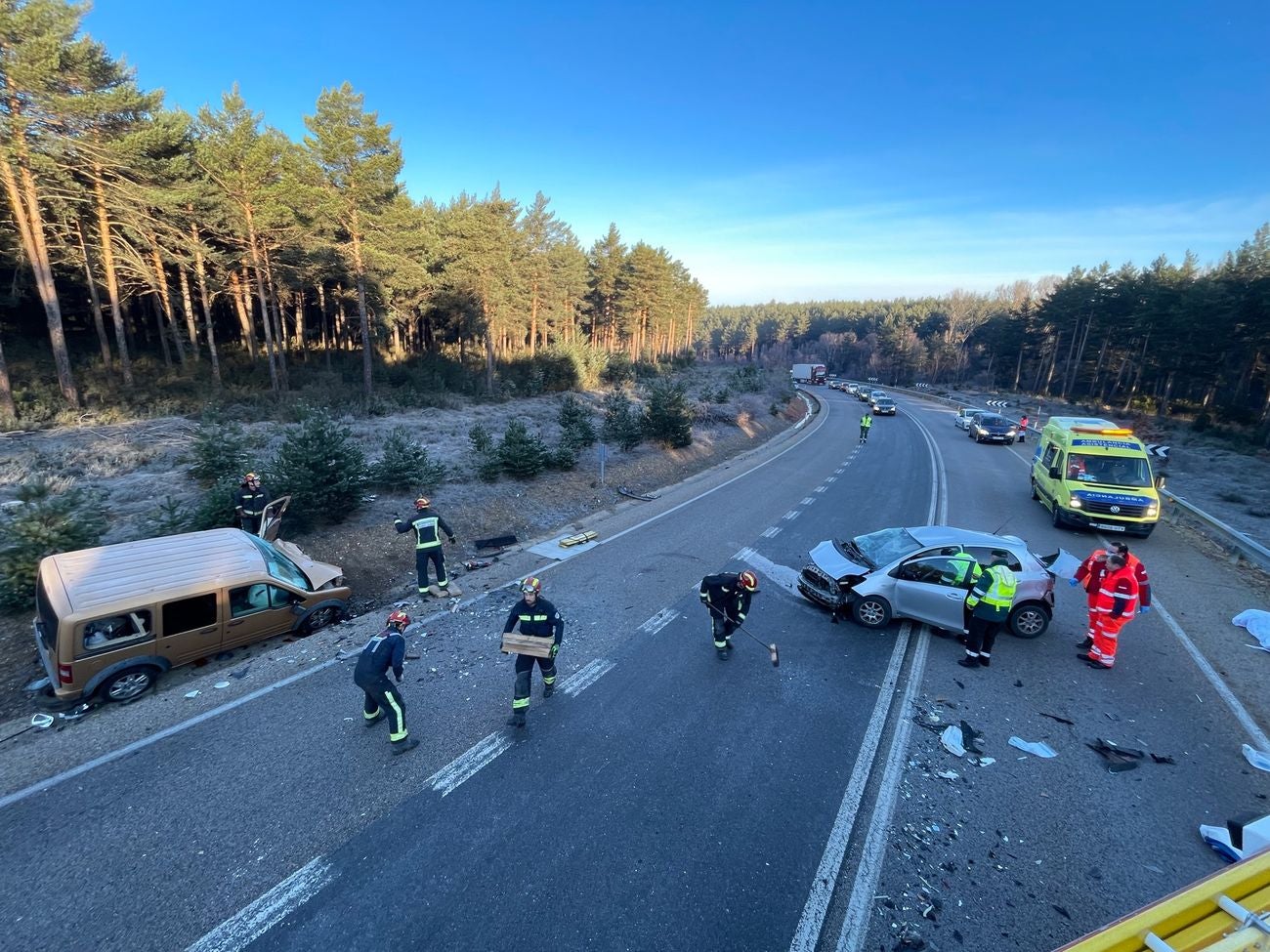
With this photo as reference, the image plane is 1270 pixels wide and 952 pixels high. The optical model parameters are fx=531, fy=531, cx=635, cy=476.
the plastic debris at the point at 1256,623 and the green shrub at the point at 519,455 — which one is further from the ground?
the green shrub at the point at 519,455

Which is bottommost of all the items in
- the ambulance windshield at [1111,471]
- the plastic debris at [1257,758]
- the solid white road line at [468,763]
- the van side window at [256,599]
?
the solid white road line at [468,763]

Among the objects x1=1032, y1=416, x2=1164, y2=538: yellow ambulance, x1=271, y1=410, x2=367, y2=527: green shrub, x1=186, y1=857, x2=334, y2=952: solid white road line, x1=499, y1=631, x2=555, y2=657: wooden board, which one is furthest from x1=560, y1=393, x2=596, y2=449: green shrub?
x1=186, y1=857, x2=334, y2=952: solid white road line

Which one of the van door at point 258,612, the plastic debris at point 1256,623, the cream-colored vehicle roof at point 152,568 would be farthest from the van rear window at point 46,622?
the plastic debris at point 1256,623

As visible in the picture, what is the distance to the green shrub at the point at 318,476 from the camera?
11188 mm

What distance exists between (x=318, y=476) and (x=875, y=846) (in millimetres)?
11606

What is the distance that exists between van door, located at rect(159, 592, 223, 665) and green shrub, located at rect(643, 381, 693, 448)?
15.9m

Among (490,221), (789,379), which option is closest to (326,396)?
(490,221)

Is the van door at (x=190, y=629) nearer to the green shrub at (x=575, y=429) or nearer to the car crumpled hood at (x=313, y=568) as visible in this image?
the car crumpled hood at (x=313, y=568)

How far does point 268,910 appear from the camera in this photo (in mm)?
3988

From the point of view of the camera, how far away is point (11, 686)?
22.8ft

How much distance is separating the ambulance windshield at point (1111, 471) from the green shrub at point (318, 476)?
17.5 m

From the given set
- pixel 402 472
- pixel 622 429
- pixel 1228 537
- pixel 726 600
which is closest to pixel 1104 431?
pixel 1228 537

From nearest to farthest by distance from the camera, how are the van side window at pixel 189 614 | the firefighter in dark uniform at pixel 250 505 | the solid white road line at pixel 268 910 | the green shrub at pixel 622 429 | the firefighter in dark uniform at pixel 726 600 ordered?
the solid white road line at pixel 268 910
the van side window at pixel 189 614
the firefighter in dark uniform at pixel 726 600
the firefighter in dark uniform at pixel 250 505
the green shrub at pixel 622 429

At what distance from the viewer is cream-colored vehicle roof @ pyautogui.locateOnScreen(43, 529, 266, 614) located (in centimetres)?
656
